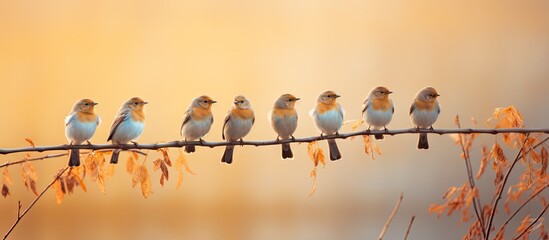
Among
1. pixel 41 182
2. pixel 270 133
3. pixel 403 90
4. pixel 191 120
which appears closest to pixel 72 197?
pixel 41 182

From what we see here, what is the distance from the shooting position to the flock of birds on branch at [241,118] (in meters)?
1.61

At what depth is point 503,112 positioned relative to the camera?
1.57 metres

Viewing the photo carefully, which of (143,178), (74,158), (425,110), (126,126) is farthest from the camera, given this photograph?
(425,110)

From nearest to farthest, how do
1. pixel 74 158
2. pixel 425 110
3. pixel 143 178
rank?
pixel 143 178 < pixel 74 158 < pixel 425 110

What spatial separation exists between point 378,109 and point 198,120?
492 mm

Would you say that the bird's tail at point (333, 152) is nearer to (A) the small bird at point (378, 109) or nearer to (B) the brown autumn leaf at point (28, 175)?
(A) the small bird at point (378, 109)

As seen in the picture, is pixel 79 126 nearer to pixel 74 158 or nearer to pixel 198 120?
pixel 74 158

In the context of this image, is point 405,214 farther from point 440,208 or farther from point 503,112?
point 503,112

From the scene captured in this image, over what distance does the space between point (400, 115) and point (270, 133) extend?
0.62m

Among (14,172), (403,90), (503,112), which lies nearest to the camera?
(503,112)

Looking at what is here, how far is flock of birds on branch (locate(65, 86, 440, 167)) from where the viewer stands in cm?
161

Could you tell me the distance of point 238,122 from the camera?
1700 millimetres

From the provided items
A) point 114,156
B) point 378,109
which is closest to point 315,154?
point 378,109

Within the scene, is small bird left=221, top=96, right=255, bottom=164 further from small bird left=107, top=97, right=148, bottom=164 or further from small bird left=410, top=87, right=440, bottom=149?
small bird left=410, top=87, right=440, bottom=149
